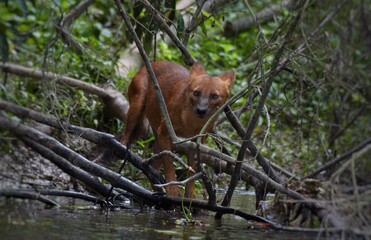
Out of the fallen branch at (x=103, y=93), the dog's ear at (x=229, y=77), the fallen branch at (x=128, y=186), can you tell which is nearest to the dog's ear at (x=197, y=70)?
the dog's ear at (x=229, y=77)

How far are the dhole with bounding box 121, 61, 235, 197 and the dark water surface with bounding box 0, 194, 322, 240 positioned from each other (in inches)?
43.8

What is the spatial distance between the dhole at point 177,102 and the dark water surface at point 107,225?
111 centimetres

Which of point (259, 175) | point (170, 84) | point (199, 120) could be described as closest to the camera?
point (259, 175)

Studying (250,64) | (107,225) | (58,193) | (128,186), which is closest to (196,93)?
(250,64)

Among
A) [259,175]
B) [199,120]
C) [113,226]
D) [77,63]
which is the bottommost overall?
[113,226]

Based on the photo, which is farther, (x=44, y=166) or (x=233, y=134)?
(x=233, y=134)

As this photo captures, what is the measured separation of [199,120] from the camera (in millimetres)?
7973

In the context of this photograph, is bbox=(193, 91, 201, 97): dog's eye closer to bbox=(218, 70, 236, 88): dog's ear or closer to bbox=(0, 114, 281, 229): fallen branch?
bbox=(218, 70, 236, 88): dog's ear

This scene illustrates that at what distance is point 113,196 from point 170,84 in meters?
1.79

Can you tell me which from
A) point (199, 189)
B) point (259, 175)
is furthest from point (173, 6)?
point (259, 175)

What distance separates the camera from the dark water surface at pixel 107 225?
5.37 metres

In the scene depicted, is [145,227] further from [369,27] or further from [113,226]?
[369,27]

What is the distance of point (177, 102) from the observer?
8.13 m

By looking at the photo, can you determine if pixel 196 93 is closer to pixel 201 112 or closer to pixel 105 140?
pixel 201 112
